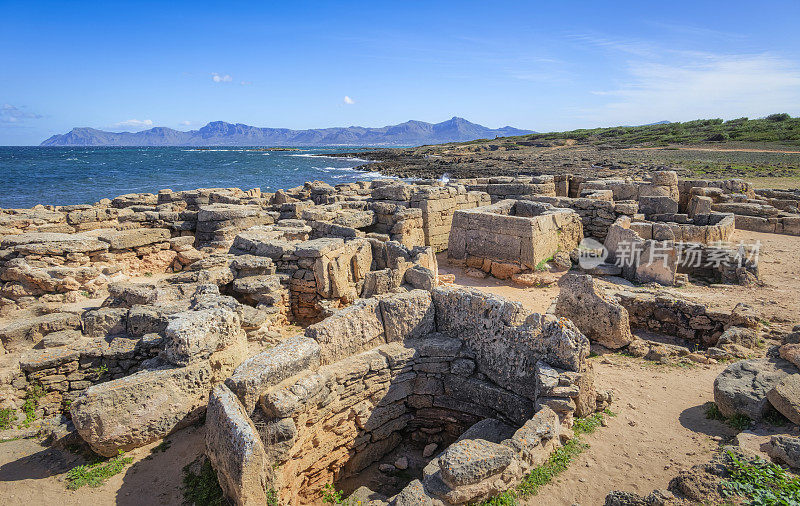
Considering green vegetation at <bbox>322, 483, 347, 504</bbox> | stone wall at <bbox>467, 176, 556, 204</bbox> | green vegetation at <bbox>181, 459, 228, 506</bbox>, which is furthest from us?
stone wall at <bbox>467, 176, 556, 204</bbox>

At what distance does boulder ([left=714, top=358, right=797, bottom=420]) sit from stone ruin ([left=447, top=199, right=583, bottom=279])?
594cm

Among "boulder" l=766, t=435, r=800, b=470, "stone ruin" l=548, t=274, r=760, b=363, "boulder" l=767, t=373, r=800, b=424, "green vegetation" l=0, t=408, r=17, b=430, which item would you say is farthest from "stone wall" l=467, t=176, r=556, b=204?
"green vegetation" l=0, t=408, r=17, b=430

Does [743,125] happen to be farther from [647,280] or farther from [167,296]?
[167,296]

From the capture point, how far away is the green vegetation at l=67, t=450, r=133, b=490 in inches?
178

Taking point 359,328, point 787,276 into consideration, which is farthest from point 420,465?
point 787,276

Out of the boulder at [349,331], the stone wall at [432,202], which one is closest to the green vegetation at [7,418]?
the boulder at [349,331]

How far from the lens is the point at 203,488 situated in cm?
429

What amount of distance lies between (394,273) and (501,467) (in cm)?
468

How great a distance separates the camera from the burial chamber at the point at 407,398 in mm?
3895

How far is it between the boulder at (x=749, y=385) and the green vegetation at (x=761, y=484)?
1.38 m

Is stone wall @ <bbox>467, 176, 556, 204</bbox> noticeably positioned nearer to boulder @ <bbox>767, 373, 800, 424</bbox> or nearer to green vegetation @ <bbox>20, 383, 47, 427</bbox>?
boulder @ <bbox>767, 373, 800, 424</bbox>

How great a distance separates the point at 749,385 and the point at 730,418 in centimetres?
47

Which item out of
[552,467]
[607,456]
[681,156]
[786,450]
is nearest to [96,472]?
[552,467]

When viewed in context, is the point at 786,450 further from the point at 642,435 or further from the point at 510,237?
the point at 510,237
